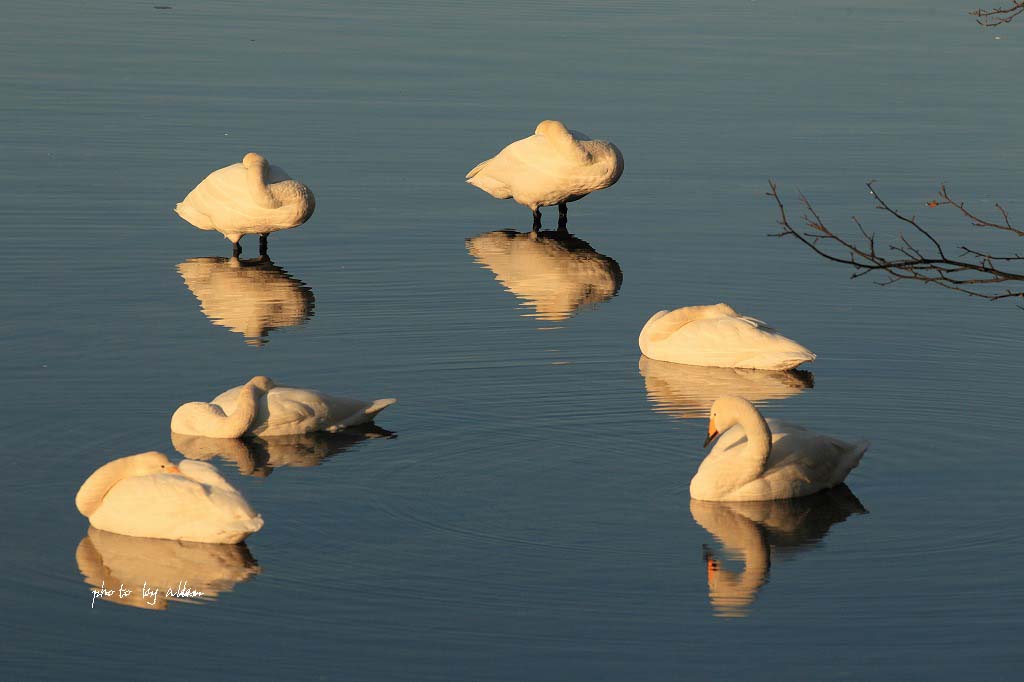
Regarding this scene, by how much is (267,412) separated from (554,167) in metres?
9.76

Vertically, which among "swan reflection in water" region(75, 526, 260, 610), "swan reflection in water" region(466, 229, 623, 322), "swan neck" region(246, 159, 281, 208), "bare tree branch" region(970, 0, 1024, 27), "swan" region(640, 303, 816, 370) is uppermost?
"bare tree branch" region(970, 0, 1024, 27)

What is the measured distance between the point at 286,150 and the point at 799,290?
9242mm

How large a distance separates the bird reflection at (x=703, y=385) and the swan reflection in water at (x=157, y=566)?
467 centimetres

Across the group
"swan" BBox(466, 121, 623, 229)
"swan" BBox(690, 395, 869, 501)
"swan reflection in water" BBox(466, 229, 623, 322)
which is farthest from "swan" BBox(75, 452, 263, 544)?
"swan" BBox(466, 121, 623, 229)

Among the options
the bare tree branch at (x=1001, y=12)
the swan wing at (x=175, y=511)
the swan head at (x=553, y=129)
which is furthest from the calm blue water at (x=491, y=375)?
the bare tree branch at (x=1001, y=12)

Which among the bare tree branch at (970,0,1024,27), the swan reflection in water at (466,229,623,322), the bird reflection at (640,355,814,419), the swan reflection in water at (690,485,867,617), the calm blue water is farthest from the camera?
the swan reflection in water at (466,229,623,322)

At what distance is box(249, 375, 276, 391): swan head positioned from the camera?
13.6 meters

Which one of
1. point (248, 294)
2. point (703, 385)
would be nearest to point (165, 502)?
point (703, 385)

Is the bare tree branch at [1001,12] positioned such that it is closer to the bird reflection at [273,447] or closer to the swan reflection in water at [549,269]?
the swan reflection in water at [549,269]

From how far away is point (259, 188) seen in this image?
20.5 metres

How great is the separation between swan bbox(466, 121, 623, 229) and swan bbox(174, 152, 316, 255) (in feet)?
10.6

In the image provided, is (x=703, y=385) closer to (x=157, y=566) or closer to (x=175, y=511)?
(x=175, y=511)

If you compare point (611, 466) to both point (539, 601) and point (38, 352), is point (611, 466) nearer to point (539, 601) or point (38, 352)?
point (539, 601)

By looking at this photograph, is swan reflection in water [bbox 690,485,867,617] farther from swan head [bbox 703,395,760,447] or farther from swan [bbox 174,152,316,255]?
swan [bbox 174,152,316,255]
